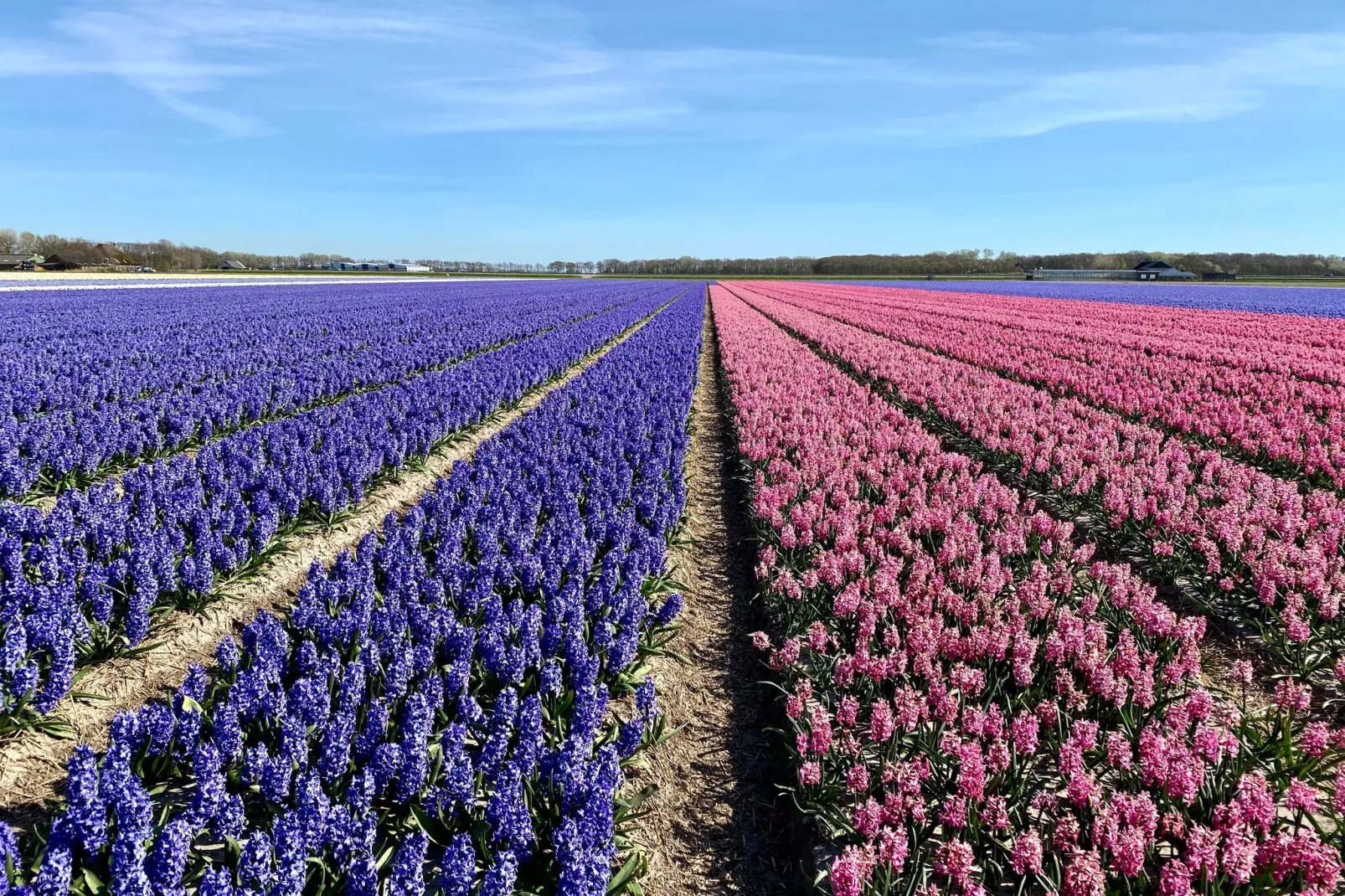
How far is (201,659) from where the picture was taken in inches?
217

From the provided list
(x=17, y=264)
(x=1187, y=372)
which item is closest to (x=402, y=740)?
(x=1187, y=372)

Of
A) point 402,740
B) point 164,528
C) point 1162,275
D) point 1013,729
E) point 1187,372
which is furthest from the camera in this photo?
point 1162,275

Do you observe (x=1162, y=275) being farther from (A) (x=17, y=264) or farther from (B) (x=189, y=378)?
(A) (x=17, y=264)

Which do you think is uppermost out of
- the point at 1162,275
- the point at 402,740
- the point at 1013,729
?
the point at 1162,275

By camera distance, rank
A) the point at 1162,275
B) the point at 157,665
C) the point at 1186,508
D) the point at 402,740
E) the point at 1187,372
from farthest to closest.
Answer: the point at 1162,275 < the point at 1187,372 < the point at 1186,508 < the point at 157,665 < the point at 402,740

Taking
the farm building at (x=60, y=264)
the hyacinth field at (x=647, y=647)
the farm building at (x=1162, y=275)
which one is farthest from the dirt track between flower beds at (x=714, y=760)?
the farm building at (x=1162, y=275)

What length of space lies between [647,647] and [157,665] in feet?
12.6

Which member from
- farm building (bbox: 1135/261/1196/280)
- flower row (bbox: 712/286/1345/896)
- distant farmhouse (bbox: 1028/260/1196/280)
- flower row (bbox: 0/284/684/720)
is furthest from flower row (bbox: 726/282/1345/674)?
distant farmhouse (bbox: 1028/260/1196/280)

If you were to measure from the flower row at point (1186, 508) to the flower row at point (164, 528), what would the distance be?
8622 mm

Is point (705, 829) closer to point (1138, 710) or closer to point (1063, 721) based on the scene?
point (1063, 721)

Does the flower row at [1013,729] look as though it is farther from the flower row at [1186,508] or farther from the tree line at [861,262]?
the tree line at [861,262]

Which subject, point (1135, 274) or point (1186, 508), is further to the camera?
point (1135, 274)

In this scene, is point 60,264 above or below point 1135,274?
below

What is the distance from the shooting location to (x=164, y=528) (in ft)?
22.4
